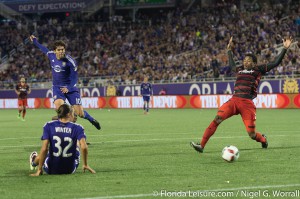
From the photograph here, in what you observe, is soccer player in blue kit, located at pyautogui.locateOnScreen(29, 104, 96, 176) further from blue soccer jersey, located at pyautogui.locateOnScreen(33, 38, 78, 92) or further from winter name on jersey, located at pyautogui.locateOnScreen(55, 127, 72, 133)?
blue soccer jersey, located at pyautogui.locateOnScreen(33, 38, 78, 92)

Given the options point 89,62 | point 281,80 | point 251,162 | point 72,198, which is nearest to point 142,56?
point 89,62

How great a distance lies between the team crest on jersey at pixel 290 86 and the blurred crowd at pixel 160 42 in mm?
607

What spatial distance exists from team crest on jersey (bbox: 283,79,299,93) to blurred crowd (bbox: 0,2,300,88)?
0.61m

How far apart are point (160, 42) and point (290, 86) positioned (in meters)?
17.4

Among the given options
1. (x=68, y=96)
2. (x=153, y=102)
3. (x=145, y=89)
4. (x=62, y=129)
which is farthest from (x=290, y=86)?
(x=62, y=129)

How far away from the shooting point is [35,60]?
208 feet

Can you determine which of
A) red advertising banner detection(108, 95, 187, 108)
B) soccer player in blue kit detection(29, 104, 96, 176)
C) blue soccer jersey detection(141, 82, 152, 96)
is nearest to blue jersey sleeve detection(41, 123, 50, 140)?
soccer player in blue kit detection(29, 104, 96, 176)

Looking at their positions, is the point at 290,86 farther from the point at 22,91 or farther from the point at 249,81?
the point at 249,81

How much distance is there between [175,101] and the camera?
49.7 m

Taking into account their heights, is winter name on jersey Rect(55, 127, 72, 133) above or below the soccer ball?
above

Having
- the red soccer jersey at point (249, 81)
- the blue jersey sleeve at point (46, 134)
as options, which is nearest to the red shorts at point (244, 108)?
the red soccer jersey at point (249, 81)

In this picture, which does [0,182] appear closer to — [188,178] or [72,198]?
[72,198]

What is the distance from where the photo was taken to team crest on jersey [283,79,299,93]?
43000 mm

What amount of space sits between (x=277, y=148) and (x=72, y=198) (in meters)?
8.17
